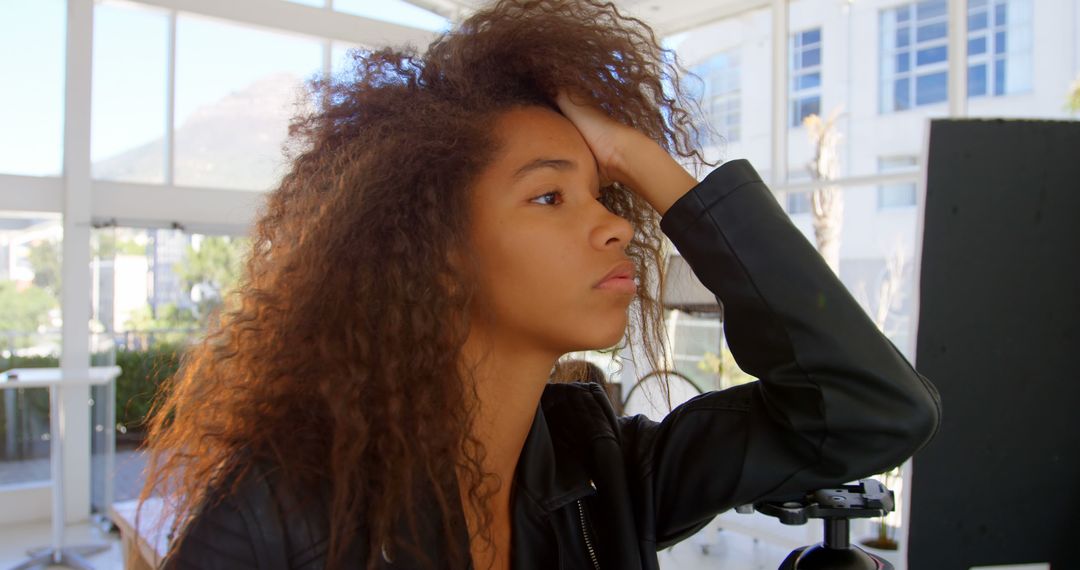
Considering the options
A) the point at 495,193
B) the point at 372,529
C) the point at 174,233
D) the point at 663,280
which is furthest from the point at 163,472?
the point at 174,233

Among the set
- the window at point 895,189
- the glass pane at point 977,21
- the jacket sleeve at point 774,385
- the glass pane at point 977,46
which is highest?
the glass pane at point 977,21

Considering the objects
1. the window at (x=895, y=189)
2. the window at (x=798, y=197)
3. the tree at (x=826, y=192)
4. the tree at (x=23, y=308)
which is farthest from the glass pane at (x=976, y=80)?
the tree at (x=23, y=308)

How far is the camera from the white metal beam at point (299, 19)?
6531 mm

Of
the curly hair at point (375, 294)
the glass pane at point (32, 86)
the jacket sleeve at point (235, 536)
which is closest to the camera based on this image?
the jacket sleeve at point (235, 536)

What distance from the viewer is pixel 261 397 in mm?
1018

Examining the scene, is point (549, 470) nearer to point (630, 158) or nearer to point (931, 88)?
point (630, 158)

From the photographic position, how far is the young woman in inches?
39.4

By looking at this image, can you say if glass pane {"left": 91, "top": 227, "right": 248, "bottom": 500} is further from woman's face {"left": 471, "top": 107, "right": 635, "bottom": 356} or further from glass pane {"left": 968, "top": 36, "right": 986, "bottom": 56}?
woman's face {"left": 471, "top": 107, "right": 635, "bottom": 356}

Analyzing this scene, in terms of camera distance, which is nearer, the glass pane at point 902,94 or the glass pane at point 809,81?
the glass pane at point 902,94

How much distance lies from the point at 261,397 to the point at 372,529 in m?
0.21

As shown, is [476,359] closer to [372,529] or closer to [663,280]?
[372,529]

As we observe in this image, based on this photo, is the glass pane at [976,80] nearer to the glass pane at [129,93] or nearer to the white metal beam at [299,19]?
the white metal beam at [299,19]

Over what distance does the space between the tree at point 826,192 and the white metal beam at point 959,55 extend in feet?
2.64

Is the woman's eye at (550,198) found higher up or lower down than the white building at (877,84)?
lower down
